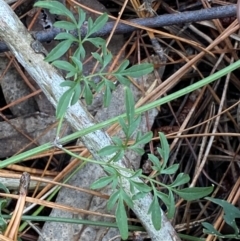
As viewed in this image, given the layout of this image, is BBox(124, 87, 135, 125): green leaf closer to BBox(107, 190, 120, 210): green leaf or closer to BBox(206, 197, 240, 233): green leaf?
BBox(107, 190, 120, 210): green leaf

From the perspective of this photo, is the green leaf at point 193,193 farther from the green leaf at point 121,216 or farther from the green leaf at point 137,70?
the green leaf at point 137,70

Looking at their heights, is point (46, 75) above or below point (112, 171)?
above

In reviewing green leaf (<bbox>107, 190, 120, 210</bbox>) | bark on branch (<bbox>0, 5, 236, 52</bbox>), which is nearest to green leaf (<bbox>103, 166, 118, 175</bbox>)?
green leaf (<bbox>107, 190, 120, 210</bbox>)

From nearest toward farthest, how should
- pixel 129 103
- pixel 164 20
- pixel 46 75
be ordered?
1. pixel 129 103
2. pixel 46 75
3. pixel 164 20

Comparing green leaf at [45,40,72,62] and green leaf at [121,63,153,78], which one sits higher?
green leaf at [45,40,72,62]

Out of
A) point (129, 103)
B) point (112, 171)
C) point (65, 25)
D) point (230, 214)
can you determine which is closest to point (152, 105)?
point (129, 103)

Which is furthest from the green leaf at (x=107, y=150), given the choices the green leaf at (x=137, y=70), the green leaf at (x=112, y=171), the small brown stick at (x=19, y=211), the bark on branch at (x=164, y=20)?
the bark on branch at (x=164, y=20)

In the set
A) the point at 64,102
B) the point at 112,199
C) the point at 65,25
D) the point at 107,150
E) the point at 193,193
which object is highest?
the point at 65,25

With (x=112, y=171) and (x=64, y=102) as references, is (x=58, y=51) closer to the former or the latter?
(x=64, y=102)

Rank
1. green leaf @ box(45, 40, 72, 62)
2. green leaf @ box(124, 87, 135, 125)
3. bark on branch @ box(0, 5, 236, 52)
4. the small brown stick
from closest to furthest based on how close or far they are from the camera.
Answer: green leaf @ box(124, 87, 135, 125), green leaf @ box(45, 40, 72, 62), the small brown stick, bark on branch @ box(0, 5, 236, 52)
